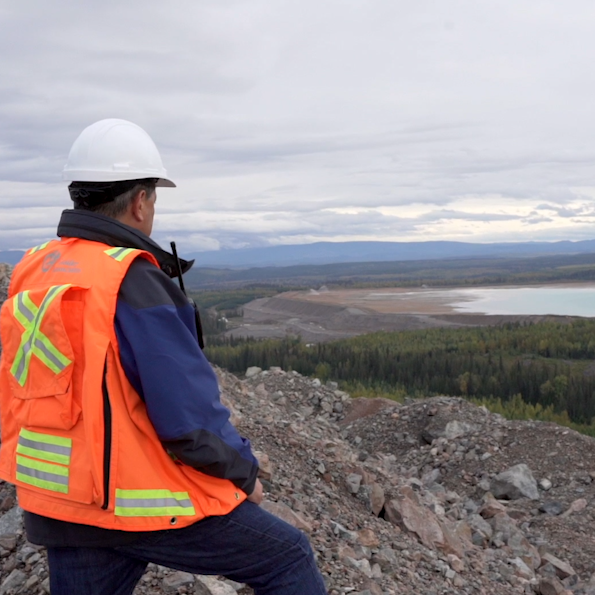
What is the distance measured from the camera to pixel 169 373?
2193 millimetres

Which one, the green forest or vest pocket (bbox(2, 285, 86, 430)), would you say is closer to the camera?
vest pocket (bbox(2, 285, 86, 430))

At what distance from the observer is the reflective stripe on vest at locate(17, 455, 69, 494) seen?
7.41 feet

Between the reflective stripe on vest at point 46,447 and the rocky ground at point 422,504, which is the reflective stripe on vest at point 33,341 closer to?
the reflective stripe on vest at point 46,447

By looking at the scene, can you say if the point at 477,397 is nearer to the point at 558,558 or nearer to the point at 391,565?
the point at 558,558

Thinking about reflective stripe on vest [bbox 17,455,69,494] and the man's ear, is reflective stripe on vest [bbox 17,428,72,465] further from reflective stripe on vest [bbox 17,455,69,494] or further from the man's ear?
the man's ear

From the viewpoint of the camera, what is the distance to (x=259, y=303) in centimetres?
10512

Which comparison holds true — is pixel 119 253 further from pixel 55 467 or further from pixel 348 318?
pixel 348 318

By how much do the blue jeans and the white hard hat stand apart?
124 cm

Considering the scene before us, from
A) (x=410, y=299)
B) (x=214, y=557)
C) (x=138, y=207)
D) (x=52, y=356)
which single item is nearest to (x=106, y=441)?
(x=52, y=356)

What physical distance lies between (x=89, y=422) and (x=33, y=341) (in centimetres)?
34

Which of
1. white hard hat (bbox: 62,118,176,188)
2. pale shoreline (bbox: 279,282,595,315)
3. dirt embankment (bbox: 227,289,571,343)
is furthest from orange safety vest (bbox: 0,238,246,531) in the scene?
pale shoreline (bbox: 279,282,595,315)

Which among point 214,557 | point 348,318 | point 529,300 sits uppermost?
point 214,557

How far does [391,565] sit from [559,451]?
6.94 meters

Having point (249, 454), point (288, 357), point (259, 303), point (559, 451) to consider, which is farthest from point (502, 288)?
point (249, 454)
